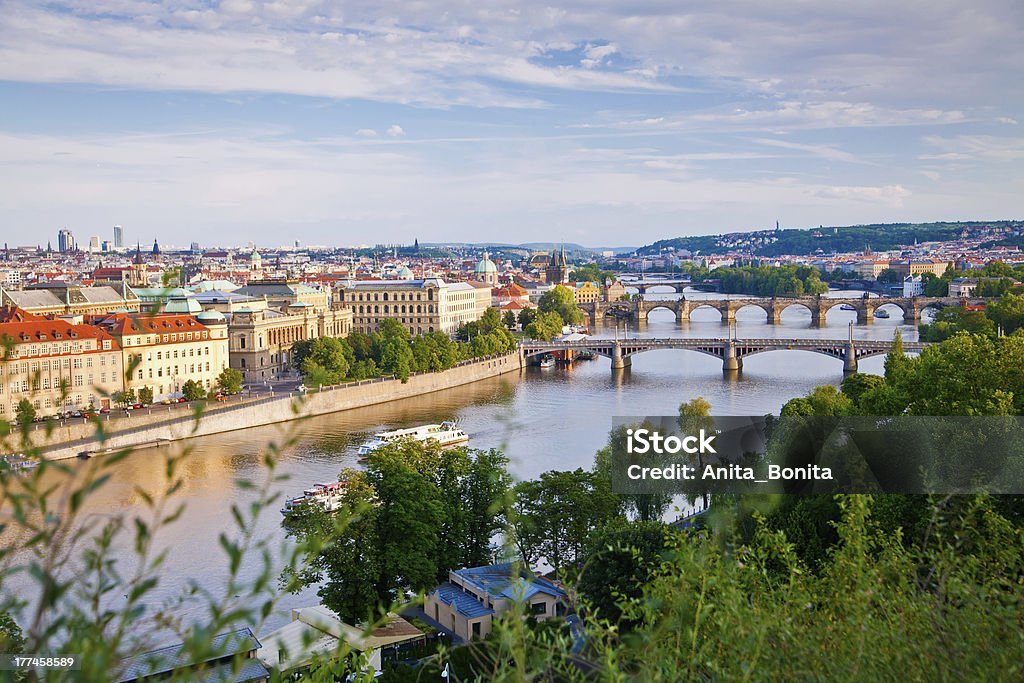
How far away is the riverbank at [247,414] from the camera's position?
57.0 ft

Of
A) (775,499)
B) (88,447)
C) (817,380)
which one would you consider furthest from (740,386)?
(775,499)

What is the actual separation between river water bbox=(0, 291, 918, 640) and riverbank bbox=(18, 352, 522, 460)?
0.35 m

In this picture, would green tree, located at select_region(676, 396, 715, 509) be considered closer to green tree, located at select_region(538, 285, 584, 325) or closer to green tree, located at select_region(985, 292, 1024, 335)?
green tree, located at select_region(985, 292, 1024, 335)

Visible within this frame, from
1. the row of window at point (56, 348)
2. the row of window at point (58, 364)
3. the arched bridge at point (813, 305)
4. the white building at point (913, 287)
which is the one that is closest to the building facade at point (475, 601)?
the row of window at point (58, 364)

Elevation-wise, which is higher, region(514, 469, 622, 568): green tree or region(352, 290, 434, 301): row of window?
region(352, 290, 434, 301): row of window

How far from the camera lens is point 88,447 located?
17.1 m

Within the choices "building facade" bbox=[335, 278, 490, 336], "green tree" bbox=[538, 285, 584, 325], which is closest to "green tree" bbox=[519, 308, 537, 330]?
"green tree" bbox=[538, 285, 584, 325]

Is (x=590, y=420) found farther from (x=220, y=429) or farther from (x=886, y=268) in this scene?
(x=886, y=268)

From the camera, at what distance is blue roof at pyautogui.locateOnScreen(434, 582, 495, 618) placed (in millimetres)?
9359

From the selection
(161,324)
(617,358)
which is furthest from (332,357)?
(617,358)

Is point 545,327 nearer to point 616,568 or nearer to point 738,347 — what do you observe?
point 738,347

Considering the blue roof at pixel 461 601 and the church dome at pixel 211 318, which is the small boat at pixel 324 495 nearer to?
the blue roof at pixel 461 601
